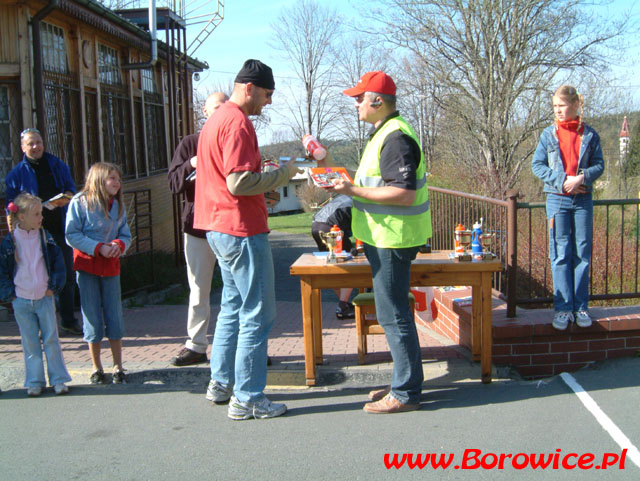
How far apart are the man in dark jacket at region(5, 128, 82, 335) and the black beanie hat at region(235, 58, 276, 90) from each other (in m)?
2.90

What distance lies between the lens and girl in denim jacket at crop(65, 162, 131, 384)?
4.94m

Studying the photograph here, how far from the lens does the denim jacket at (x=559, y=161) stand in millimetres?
4992

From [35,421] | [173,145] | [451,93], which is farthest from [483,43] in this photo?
[35,421]

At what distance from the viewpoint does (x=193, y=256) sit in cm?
511

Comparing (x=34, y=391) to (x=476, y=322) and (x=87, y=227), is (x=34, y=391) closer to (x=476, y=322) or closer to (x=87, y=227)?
(x=87, y=227)

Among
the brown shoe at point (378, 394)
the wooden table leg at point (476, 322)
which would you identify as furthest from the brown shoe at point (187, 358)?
the wooden table leg at point (476, 322)

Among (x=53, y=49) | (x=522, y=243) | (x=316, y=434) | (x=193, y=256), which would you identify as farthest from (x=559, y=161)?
(x=53, y=49)

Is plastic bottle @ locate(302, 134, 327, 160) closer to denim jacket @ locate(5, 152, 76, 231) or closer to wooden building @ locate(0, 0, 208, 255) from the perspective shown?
denim jacket @ locate(5, 152, 76, 231)

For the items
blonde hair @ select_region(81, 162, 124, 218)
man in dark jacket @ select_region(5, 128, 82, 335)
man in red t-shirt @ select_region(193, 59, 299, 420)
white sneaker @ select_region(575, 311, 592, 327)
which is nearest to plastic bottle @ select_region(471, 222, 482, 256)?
white sneaker @ select_region(575, 311, 592, 327)

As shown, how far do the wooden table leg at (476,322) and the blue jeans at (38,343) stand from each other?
3072mm

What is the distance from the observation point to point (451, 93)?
15.5 metres

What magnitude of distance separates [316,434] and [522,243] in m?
5.77

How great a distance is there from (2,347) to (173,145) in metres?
8.37

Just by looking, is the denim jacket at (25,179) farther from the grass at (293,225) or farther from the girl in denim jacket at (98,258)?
the grass at (293,225)
